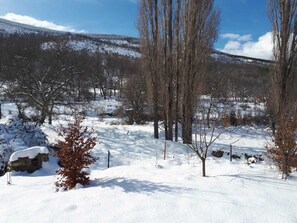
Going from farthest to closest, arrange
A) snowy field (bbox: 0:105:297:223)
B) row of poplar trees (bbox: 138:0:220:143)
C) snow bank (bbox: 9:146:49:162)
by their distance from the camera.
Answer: row of poplar trees (bbox: 138:0:220:143), snow bank (bbox: 9:146:49:162), snowy field (bbox: 0:105:297:223)

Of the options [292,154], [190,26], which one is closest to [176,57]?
[190,26]

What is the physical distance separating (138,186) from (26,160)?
4954 mm

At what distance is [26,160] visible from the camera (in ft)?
29.4

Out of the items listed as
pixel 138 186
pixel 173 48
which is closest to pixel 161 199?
pixel 138 186

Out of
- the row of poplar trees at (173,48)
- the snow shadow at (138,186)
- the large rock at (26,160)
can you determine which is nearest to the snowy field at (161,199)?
the snow shadow at (138,186)

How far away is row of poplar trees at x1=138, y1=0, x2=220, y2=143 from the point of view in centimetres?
1526

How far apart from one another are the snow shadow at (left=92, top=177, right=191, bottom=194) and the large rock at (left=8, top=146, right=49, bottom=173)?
3705 millimetres

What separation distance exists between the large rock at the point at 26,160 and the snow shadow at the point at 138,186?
3705 millimetres

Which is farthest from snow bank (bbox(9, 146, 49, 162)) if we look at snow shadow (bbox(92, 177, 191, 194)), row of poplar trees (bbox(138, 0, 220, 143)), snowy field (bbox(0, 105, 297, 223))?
row of poplar trees (bbox(138, 0, 220, 143))

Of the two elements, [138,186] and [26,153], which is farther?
[26,153]

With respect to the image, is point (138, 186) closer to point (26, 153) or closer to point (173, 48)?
point (26, 153)

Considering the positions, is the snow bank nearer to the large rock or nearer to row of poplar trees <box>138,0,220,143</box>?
the large rock

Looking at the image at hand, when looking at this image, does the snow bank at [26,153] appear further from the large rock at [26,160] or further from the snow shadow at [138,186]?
the snow shadow at [138,186]

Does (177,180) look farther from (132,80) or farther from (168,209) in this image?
(132,80)
